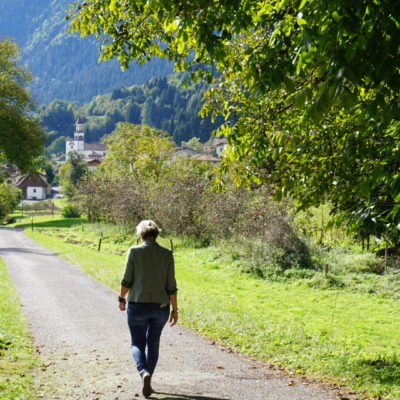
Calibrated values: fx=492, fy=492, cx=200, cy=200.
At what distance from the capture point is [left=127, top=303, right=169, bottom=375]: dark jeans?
19.4ft

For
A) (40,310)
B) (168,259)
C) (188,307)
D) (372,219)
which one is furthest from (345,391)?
(40,310)

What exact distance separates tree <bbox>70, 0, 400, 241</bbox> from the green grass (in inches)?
159

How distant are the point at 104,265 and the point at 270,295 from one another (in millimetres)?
8283

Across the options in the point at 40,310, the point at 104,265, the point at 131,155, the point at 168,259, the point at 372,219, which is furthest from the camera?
the point at 131,155

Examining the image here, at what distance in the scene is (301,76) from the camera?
3.82 m

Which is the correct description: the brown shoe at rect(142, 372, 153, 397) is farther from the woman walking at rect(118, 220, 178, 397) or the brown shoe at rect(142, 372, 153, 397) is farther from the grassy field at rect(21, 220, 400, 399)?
the grassy field at rect(21, 220, 400, 399)

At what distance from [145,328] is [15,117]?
36.3m

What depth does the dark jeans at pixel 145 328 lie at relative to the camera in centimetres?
591

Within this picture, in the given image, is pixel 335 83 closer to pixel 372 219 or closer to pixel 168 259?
pixel 372 219

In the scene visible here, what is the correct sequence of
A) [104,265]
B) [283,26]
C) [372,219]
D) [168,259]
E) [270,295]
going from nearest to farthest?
1. [283,26]
2. [372,219]
3. [168,259]
4. [270,295]
5. [104,265]

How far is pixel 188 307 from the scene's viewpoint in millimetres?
12438

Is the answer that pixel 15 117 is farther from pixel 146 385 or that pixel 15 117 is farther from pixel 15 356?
pixel 146 385

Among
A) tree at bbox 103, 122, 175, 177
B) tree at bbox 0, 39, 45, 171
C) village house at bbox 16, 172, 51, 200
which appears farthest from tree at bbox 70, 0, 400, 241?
village house at bbox 16, 172, 51, 200

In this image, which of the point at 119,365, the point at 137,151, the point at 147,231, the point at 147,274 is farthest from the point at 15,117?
the point at 147,274
